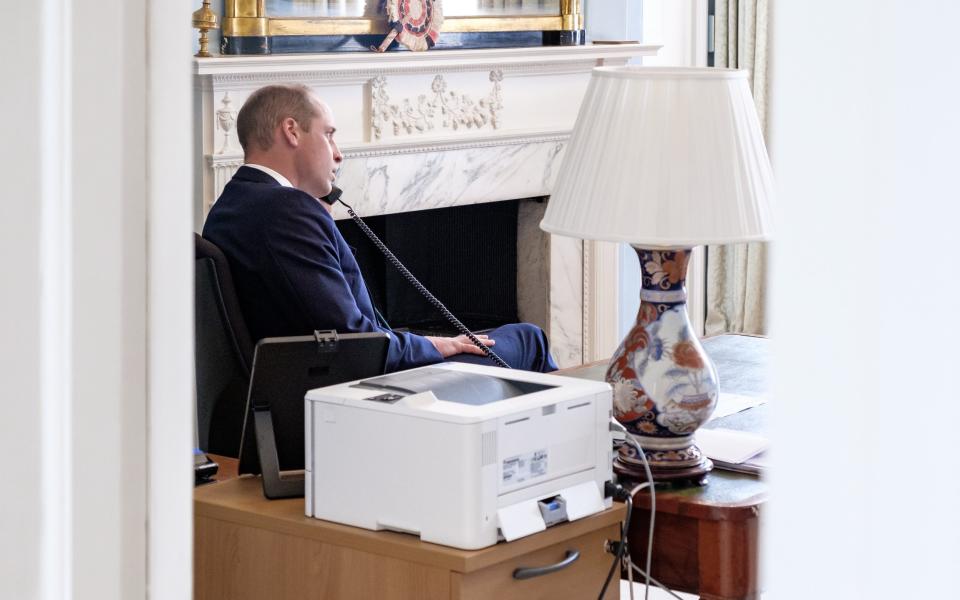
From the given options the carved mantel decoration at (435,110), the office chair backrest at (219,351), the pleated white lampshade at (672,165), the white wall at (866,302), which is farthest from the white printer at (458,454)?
the carved mantel decoration at (435,110)

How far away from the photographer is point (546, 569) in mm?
1699

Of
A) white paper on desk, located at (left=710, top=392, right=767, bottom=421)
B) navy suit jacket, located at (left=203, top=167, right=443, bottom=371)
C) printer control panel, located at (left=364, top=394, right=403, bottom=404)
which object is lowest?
white paper on desk, located at (left=710, top=392, right=767, bottom=421)

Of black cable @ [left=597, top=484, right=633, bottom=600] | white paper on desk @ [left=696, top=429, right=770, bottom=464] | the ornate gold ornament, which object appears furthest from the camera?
the ornate gold ornament

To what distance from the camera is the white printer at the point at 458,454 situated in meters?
1.60

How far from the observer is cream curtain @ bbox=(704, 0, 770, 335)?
570cm

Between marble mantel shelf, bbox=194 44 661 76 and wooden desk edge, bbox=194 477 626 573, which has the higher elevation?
marble mantel shelf, bbox=194 44 661 76

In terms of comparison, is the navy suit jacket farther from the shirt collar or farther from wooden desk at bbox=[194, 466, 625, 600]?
wooden desk at bbox=[194, 466, 625, 600]

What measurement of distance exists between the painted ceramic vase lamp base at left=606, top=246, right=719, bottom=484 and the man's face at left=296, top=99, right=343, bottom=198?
4.40 feet

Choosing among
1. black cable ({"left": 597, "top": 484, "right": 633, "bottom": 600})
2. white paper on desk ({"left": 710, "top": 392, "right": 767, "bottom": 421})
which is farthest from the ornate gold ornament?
black cable ({"left": 597, "top": 484, "right": 633, "bottom": 600})
